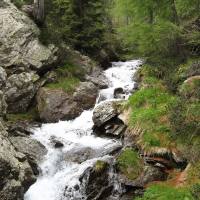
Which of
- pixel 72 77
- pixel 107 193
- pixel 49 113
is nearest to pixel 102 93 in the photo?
pixel 72 77

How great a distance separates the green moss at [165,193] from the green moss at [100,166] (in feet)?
7.40

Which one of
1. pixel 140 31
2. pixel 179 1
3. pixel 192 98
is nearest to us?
pixel 192 98

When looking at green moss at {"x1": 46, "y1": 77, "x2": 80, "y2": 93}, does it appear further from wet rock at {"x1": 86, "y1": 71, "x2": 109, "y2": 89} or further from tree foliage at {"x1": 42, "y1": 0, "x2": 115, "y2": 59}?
tree foliage at {"x1": 42, "y1": 0, "x2": 115, "y2": 59}

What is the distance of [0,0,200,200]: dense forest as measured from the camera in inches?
546

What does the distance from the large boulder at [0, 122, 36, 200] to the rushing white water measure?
1.74 metres

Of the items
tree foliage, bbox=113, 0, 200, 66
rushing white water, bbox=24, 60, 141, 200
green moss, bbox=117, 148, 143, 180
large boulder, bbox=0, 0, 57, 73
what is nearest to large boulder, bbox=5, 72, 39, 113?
large boulder, bbox=0, 0, 57, 73

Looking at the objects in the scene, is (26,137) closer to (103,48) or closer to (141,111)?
(141,111)

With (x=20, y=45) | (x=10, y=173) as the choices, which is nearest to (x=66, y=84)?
(x=20, y=45)

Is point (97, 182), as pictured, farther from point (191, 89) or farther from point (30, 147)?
point (191, 89)

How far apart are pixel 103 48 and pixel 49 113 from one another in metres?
12.0

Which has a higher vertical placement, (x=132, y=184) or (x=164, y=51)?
(x=164, y=51)

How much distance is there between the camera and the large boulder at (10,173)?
39.9 ft

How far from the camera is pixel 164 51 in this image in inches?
855

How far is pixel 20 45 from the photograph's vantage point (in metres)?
23.1
